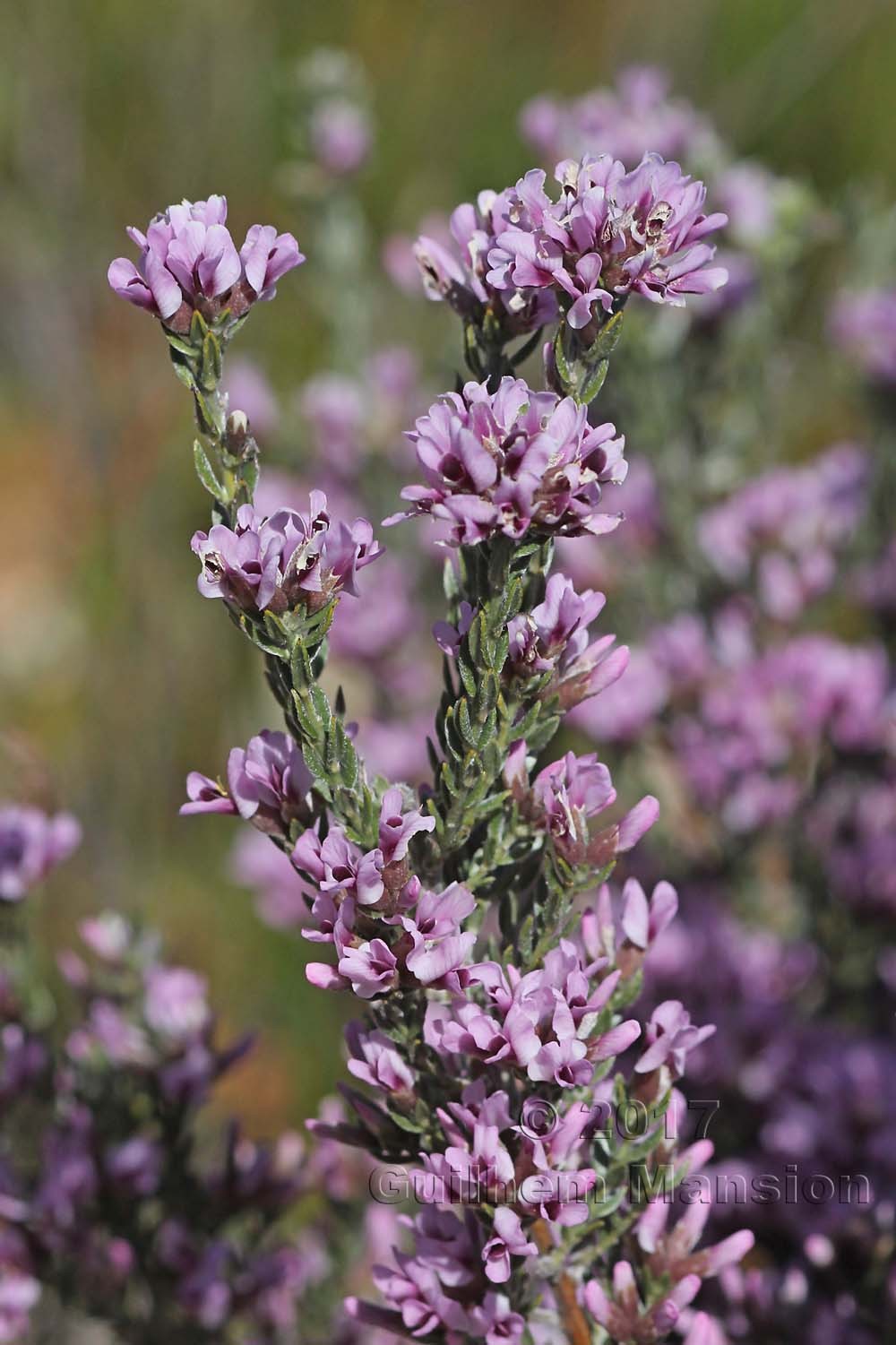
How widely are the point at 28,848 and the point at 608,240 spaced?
39.7 inches

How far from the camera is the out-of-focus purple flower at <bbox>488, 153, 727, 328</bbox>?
1055mm

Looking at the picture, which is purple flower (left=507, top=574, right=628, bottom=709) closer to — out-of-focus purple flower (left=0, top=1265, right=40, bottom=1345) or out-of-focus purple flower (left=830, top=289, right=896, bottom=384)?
out-of-focus purple flower (left=0, top=1265, right=40, bottom=1345)

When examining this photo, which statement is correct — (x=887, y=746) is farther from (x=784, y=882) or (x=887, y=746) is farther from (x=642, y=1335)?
(x=642, y=1335)

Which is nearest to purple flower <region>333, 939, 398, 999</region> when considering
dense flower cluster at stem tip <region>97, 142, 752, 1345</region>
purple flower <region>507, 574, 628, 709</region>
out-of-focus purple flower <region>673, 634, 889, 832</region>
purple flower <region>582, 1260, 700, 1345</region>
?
dense flower cluster at stem tip <region>97, 142, 752, 1345</region>

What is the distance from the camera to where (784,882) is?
3090 mm

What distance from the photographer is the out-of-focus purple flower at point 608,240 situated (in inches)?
41.5

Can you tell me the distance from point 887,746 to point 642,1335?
4.55 ft

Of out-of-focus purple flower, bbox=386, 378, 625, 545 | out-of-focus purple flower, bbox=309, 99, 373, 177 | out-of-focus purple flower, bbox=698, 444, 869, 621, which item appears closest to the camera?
out-of-focus purple flower, bbox=386, 378, 625, 545

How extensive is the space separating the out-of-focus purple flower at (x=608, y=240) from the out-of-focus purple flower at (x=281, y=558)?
251mm

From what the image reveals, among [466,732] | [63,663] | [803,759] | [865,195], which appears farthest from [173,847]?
[466,732]

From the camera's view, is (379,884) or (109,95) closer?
(379,884)

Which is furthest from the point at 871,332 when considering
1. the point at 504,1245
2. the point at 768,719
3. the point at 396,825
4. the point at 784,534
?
the point at 504,1245

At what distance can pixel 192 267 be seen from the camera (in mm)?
1086

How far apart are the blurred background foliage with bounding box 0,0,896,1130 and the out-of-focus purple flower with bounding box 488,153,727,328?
3.36 feet
